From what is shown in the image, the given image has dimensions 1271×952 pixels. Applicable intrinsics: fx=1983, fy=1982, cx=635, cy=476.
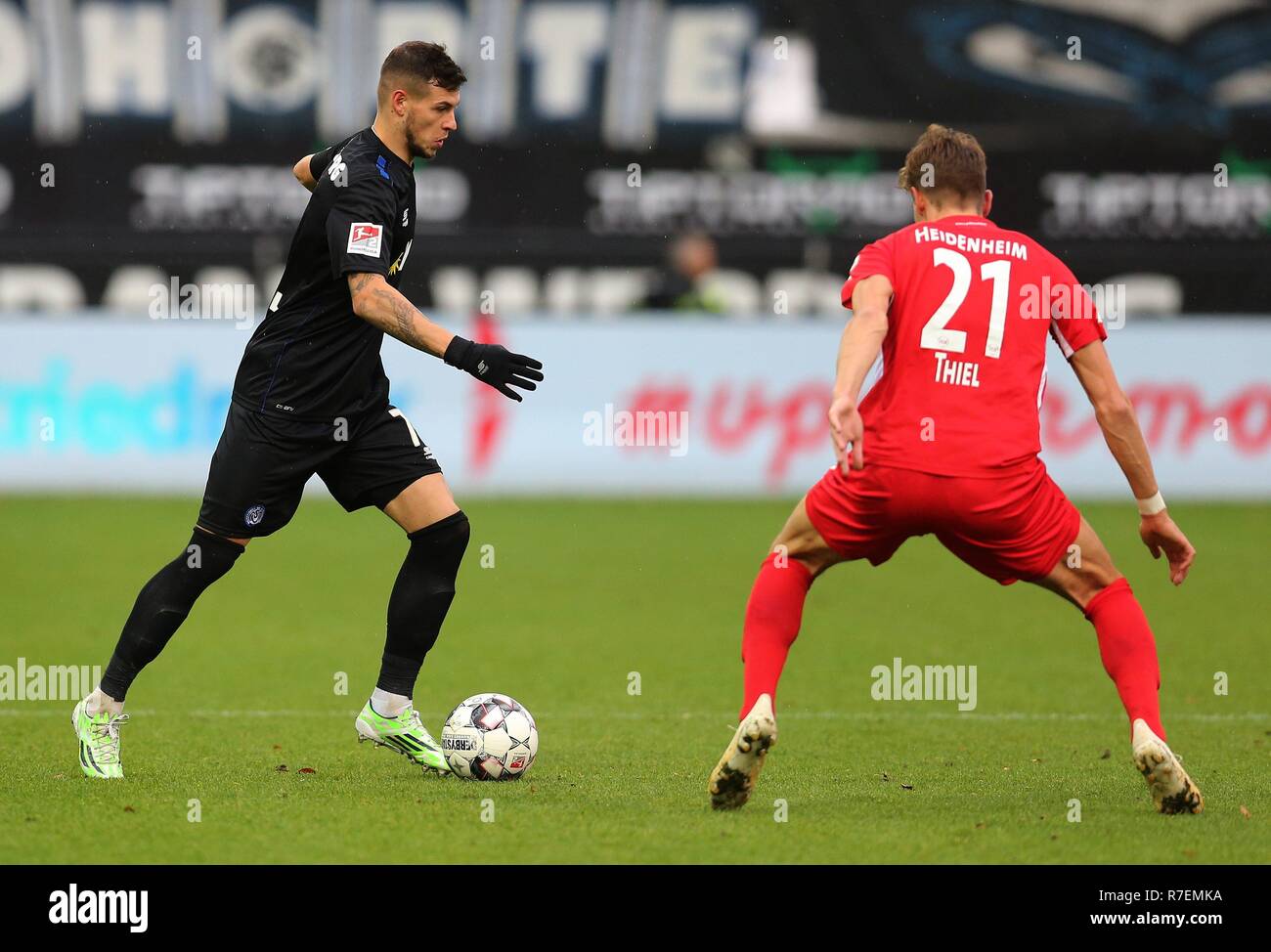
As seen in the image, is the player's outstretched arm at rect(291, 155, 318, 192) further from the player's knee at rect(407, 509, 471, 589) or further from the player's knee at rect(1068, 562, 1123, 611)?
the player's knee at rect(1068, 562, 1123, 611)

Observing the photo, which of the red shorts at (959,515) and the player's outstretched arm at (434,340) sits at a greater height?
the player's outstretched arm at (434,340)

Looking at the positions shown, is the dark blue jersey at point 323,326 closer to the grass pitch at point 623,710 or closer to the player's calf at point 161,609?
the player's calf at point 161,609

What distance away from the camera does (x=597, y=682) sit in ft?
27.5

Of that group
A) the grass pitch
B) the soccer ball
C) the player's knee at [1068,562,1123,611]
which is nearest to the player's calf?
the grass pitch

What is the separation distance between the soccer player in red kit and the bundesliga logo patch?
1465mm

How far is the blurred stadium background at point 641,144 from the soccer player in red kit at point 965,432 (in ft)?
36.5

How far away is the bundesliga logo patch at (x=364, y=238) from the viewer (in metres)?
6.02

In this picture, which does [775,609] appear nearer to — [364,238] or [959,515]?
[959,515]

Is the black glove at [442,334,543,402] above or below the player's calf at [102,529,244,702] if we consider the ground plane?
above

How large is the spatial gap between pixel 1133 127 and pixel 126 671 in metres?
14.0

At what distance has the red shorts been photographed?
5.50 meters

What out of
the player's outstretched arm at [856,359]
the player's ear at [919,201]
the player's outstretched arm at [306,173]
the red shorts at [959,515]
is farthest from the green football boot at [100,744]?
the player's ear at [919,201]

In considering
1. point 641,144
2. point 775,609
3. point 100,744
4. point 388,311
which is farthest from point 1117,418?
point 641,144

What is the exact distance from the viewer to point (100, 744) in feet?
20.1
